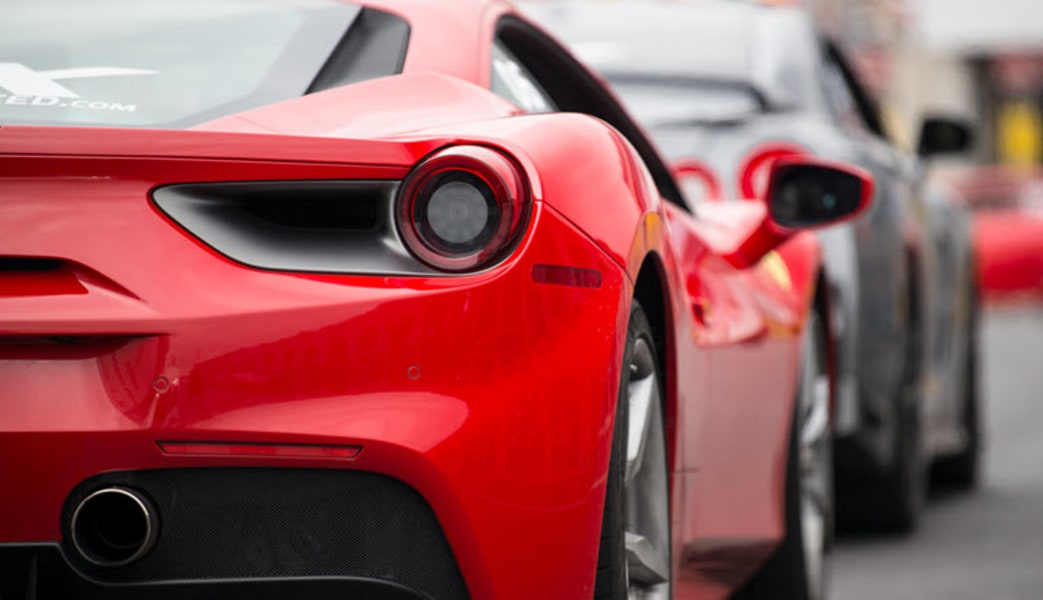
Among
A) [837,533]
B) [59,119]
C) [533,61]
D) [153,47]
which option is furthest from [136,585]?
[837,533]

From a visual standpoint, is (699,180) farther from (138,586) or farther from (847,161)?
(138,586)

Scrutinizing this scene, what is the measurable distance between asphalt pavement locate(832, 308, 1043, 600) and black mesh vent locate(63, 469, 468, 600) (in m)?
3.19

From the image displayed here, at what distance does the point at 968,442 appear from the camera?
8.52m

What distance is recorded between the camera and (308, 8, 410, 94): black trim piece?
3.31 m

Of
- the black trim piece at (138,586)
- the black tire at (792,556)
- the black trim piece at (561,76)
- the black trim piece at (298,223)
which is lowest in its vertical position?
the black tire at (792,556)

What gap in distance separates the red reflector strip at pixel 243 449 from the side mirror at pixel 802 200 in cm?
198

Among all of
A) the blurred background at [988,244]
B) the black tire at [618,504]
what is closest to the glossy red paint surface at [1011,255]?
the blurred background at [988,244]

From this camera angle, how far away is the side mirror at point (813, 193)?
468 centimetres

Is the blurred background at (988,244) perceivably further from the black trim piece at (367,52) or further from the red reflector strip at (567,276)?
the red reflector strip at (567,276)

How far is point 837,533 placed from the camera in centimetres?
714

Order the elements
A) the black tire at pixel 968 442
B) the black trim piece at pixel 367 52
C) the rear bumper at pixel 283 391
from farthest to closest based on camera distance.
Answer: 1. the black tire at pixel 968 442
2. the black trim piece at pixel 367 52
3. the rear bumper at pixel 283 391

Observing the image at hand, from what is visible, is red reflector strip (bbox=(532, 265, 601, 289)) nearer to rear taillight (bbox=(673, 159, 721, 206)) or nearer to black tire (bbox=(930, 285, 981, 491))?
rear taillight (bbox=(673, 159, 721, 206))

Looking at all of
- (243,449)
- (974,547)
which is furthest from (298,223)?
(974,547)

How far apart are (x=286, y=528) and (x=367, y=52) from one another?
899 millimetres
